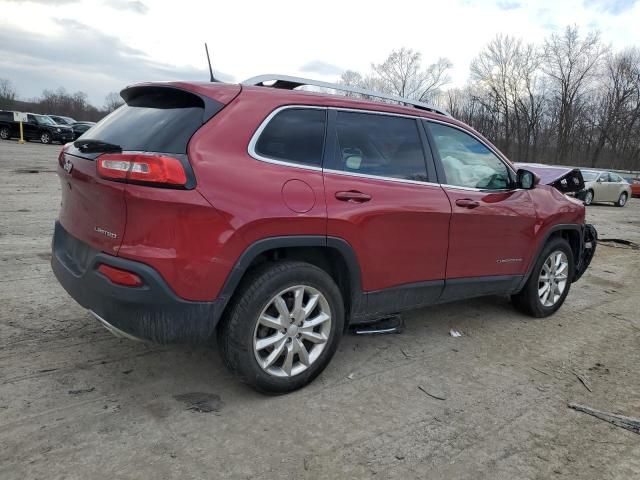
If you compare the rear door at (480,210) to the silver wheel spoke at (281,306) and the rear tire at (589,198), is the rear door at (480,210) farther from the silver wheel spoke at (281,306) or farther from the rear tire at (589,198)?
the rear tire at (589,198)

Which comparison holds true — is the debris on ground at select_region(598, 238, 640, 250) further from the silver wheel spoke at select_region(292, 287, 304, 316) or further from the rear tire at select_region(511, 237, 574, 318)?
the silver wheel spoke at select_region(292, 287, 304, 316)

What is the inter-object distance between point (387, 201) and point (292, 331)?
1070 mm

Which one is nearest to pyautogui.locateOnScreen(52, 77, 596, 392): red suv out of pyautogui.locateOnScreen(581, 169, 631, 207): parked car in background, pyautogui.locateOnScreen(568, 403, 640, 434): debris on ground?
pyautogui.locateOnScreen(568, 403, 640, 434): debris on ground

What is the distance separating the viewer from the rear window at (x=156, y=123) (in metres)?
2.69

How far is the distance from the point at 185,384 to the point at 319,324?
94cm

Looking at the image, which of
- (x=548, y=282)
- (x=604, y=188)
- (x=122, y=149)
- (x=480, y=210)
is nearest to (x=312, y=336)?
(x=122, y=149)

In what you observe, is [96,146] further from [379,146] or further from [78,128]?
[78,128]

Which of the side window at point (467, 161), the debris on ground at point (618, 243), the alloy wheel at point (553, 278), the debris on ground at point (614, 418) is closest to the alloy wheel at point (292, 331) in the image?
the side window at point (467, 161)

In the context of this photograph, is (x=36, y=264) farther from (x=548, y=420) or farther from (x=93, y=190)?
(x=548, y=420)

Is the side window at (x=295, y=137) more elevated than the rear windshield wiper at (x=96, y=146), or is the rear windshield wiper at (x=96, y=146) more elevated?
the side window at (x=295, y=137)

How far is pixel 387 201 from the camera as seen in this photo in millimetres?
3350

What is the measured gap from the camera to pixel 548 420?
3.04 meters

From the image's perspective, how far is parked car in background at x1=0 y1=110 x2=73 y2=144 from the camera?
30281mm

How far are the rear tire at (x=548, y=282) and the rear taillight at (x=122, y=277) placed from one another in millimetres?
3681
